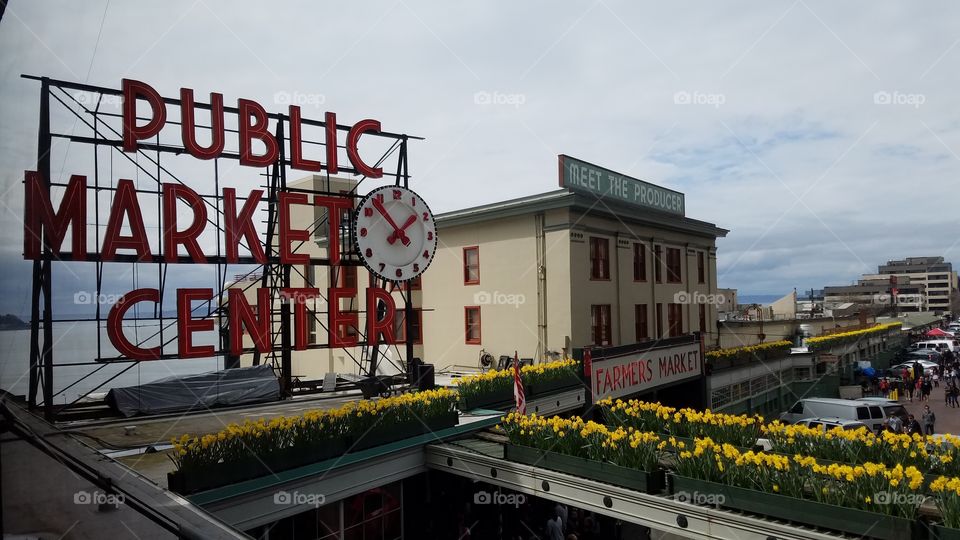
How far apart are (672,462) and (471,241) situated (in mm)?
19129

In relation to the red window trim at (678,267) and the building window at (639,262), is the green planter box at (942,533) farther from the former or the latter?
the red window trim at (678,267)

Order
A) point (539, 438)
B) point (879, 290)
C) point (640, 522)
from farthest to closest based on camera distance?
point (879, 290) < point (539, 438) < point (640, 522)

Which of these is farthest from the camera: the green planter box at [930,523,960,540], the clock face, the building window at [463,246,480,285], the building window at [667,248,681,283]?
the building window at [667,248,681,283]

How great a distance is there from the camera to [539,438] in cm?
1230

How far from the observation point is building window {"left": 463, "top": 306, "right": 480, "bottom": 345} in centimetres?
2819

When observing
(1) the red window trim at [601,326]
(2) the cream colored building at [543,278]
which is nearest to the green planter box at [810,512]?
(2) the cream colored building at [543,278]

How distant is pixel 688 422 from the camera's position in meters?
13.0

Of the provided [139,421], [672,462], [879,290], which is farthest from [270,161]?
[879,290]

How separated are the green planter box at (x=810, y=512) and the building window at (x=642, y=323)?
20.6 meters

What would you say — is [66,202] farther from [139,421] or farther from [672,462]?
[672,462]

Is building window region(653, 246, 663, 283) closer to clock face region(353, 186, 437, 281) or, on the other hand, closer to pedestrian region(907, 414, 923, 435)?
pedestrian region(907, 414, 923, 435)

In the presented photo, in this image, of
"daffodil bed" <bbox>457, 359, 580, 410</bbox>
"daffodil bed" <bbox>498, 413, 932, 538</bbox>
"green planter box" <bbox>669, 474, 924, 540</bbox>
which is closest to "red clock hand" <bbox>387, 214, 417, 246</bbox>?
"daffodil bed" <bbox>457, 359, 580, 410</bbox>

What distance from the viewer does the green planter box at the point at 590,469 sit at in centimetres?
1033

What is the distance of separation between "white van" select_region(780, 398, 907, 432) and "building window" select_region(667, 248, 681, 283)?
9.39 meters
